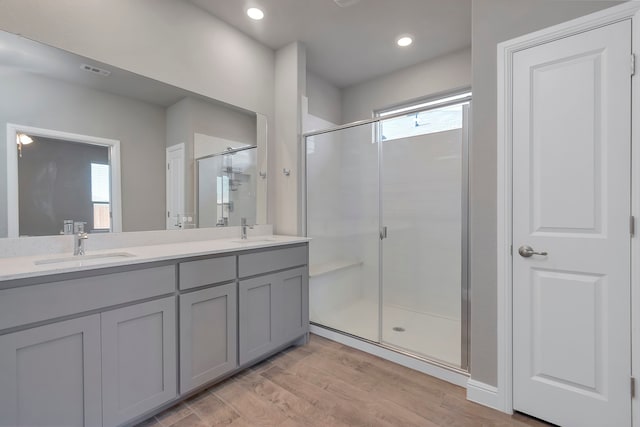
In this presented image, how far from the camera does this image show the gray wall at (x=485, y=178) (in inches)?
68.7

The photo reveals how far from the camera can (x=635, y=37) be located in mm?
1389

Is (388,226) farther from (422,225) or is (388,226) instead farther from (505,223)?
(505,223)

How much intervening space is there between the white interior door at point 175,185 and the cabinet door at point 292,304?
0.91 meters

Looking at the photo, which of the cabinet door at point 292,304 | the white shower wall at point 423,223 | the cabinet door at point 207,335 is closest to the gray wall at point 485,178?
the white shower wall at point 423,223

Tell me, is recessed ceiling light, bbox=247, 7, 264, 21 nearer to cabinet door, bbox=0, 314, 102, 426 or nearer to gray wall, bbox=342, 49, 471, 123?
gray wall, bbox=342, 49, 471, 123

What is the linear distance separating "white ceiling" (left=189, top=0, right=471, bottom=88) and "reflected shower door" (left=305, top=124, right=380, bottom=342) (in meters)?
0.86

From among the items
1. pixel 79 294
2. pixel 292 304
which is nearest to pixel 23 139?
pixel 79 294

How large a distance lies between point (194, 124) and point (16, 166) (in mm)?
1115

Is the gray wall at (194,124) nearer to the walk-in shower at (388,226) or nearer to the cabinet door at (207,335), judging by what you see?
the walk-in shower at (388,226)

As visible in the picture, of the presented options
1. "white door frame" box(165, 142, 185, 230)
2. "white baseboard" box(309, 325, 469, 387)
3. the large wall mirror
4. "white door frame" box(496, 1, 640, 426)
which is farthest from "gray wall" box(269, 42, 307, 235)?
"white door frame" box(496, 1, 640, 426)

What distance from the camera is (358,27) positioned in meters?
2.71

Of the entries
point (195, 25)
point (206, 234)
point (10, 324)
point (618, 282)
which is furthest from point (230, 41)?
point (618, 282)

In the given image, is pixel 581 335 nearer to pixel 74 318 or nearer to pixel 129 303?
pixel 129 303

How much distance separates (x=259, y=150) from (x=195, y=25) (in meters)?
1.12
